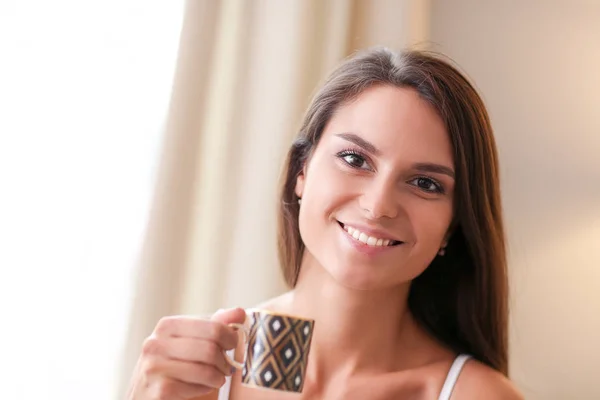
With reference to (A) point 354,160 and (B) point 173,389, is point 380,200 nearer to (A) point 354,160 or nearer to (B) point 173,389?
(A) point 354,160

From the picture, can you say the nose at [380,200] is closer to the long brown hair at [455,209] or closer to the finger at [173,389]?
the long brown hair at [455,209]

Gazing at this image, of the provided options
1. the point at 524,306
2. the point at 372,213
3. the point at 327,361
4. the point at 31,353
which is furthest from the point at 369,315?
the point at 524,306

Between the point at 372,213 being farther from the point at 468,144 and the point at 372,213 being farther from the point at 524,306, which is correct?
the point at 524,306

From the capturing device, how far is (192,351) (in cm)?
110

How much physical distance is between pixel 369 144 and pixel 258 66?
2.42ft

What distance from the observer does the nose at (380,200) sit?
1.23m

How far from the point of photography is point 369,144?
1274 millimetres

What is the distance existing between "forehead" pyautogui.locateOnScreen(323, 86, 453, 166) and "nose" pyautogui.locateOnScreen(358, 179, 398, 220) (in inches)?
2.1

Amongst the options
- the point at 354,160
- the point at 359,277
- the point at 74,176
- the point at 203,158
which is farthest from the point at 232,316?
the point at 203,158

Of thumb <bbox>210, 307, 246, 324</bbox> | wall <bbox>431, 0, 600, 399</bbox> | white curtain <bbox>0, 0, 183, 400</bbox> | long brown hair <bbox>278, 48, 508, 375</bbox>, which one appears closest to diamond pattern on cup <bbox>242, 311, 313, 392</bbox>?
thumb <bbox>210, 307, 246, 324</bbox>

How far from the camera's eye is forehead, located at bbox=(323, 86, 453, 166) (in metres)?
1.26

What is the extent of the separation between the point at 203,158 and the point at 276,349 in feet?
3.00

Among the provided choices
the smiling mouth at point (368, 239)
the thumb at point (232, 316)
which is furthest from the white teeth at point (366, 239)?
the thumb at point (232, 316)

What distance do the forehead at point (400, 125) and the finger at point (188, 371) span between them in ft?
1.49
